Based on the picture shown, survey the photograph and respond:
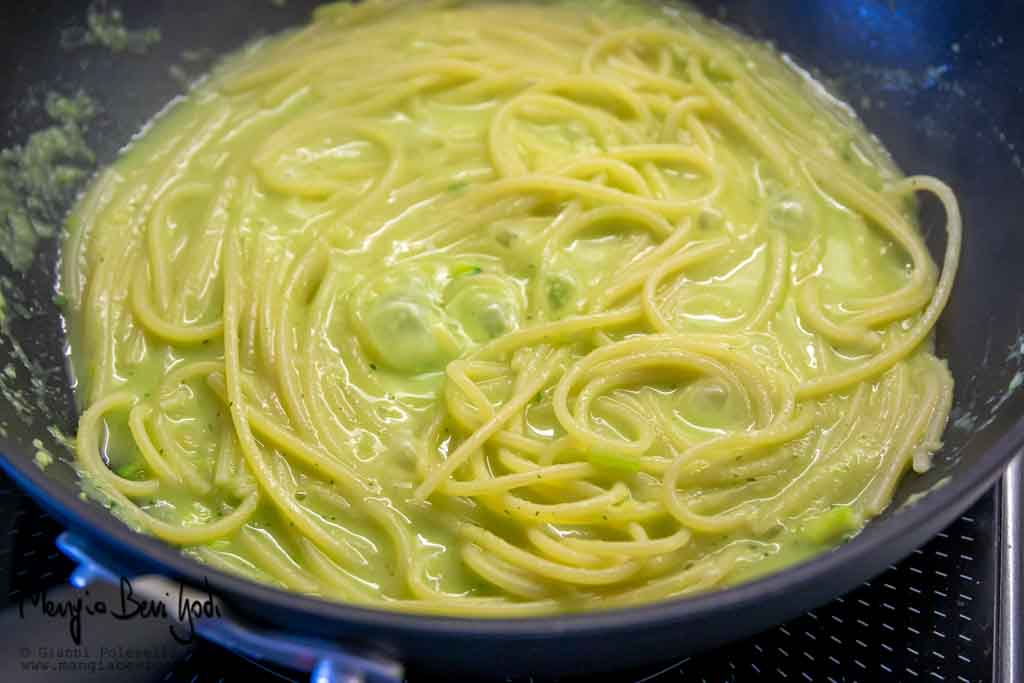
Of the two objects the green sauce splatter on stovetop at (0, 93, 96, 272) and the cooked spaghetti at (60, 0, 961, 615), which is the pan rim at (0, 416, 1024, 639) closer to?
the cooked spaghetti at (60, 0, 961, 615)

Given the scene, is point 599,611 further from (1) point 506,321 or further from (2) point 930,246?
(2) point 930,246

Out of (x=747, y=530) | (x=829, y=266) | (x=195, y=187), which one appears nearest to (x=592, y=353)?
(x=747, y=530)

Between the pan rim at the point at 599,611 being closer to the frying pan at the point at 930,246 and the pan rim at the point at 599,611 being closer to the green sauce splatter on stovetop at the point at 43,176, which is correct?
the frying pan at the point at 930,246

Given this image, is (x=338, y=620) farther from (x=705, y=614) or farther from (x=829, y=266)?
(x=829, y=266)

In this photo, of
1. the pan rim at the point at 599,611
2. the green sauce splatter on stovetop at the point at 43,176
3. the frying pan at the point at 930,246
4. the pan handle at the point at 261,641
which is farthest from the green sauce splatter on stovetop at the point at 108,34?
the pan handle at the point at 261,641

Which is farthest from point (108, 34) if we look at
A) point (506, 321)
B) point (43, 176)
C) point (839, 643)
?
point (839, 643)

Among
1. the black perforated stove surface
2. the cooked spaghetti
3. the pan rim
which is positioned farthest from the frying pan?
the black perforated stove surface
